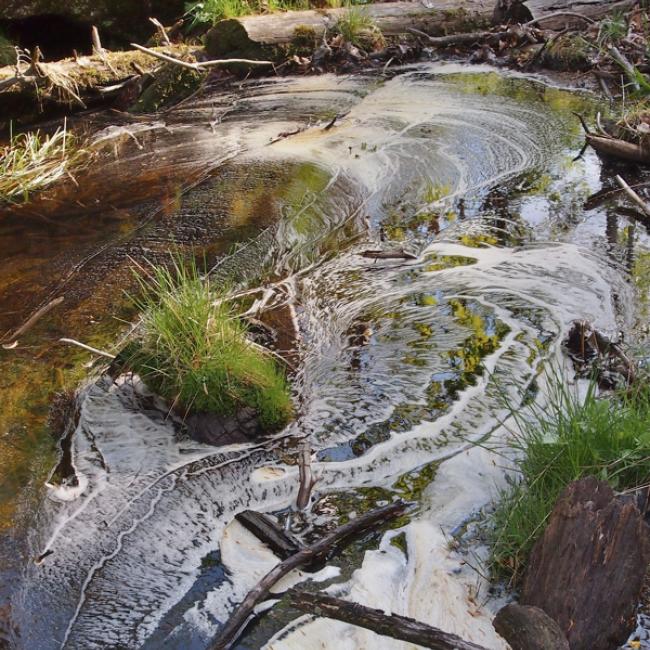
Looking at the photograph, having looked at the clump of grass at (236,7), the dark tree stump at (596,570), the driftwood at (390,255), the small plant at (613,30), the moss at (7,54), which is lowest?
the driftwood at (390,255)

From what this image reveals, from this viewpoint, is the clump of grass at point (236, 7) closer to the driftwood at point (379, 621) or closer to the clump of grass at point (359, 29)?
the clump of grass at point (359, 29)

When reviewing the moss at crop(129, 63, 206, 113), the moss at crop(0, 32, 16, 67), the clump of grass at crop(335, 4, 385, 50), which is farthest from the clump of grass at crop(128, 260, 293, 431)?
the clump of grass at crop(335, 4, 385, 50)

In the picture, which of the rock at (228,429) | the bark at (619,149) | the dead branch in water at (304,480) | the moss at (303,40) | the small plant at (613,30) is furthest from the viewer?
the moss at (303,40)

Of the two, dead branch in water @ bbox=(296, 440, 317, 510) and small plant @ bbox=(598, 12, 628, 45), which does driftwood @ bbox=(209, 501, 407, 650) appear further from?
small plant @ bbox=(598, 12, 628, 45)

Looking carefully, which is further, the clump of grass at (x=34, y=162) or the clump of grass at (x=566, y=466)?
the clump of grass at (x=34, y=162)

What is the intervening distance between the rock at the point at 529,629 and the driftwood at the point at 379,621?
9 centimetres

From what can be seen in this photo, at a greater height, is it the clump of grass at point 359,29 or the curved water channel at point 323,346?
the clump of grass at point 359,29

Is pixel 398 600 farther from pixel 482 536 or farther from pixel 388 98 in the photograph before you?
pixel 388 98

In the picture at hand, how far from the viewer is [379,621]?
7.15ft

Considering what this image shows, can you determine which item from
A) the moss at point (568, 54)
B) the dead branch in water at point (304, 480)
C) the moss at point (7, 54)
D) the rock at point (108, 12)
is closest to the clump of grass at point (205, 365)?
the dead branch in water at point (304, 480)

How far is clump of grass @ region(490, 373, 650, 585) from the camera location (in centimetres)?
246

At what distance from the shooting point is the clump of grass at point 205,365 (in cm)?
331

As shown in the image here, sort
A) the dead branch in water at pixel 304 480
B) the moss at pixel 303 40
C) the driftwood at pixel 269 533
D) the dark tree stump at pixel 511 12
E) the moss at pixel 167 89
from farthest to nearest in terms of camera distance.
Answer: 1. the moss at pixel 303 40
2. the dark tree stump at pixel 511 12
3. the moss at pixel 167 89
4. the dead branch in water at pixel 304 480
5. the driftwood at pixel 269 533

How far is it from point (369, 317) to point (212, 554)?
5.99 ft
